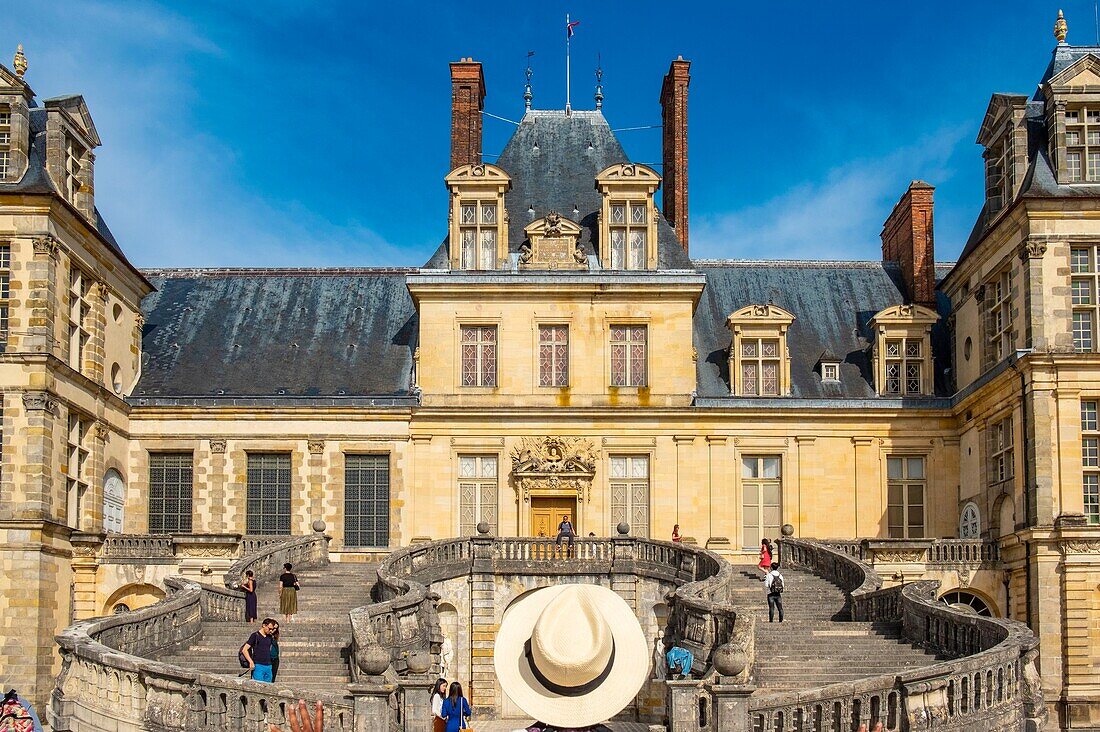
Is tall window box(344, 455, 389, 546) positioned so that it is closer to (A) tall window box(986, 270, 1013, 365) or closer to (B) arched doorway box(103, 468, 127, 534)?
(B) arched doorway box(103, 468, 127, 534)

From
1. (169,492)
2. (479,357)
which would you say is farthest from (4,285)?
(479,357)

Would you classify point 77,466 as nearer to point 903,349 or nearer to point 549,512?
point 549,512

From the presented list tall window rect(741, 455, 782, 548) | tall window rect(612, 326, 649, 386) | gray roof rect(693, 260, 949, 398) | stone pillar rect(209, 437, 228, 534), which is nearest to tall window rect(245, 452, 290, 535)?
stone pillar rect(209, 437, 228, 534)

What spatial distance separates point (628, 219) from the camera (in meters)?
36.5

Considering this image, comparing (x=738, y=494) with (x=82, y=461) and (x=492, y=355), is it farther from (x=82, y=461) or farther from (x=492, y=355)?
(x=82, y=461)

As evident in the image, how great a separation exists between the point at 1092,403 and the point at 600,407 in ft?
37.7

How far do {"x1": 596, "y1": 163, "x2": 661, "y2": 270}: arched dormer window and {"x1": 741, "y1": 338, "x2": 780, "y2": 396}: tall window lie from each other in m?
3.39

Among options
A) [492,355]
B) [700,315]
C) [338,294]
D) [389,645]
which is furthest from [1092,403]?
[338,294]

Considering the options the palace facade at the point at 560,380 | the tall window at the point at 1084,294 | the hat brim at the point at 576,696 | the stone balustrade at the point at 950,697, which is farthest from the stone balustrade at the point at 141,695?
the tall window at the point at 1084,294

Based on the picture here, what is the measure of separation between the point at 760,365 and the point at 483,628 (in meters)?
11.4

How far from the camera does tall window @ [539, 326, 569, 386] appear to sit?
36.3 m

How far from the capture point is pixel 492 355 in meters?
36.3

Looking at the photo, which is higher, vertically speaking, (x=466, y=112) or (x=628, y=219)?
(x=466, y=112)

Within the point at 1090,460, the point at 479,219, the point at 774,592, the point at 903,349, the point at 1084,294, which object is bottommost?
the point at 774,592
